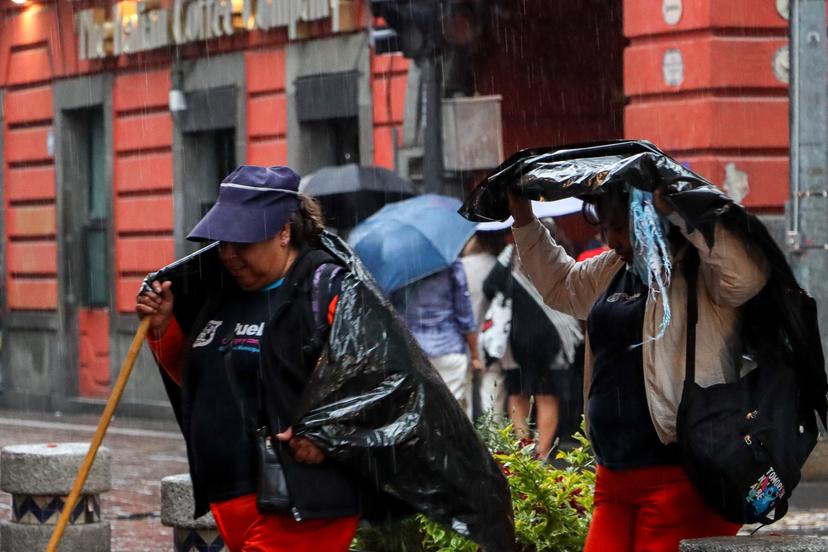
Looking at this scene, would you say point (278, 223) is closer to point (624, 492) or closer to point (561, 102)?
point (624, 492)

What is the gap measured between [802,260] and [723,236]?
6.96 meters

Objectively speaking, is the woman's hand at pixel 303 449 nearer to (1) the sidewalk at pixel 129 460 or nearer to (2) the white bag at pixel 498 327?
(1) the sidewalk at pixel 129 460

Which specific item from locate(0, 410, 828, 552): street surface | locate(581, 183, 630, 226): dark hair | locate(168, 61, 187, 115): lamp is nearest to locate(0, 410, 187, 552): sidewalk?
locate(0, 410, 828, 552): street surface

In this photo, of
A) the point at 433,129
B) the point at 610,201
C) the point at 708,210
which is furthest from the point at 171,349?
the point at 433,129

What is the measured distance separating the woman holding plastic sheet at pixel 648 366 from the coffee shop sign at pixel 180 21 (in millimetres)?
12285

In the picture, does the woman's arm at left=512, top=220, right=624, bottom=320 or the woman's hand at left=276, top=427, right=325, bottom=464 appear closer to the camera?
the woman's hand at left=276, top=427, right=325, bottom=464

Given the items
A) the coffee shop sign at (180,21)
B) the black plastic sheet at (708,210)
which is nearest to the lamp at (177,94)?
the coffee shop sign at (180,21)

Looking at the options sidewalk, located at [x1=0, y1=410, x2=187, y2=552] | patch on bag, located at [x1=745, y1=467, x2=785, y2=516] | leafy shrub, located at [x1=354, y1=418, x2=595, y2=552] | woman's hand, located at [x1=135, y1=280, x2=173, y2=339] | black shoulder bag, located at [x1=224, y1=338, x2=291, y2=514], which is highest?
woman's hand, located at [x1=135, y1=280, x2=173, y2=339]

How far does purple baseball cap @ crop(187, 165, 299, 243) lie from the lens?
4430 mm

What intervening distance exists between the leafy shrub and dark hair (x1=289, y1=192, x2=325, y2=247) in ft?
4.30

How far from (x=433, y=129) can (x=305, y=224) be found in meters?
8.27

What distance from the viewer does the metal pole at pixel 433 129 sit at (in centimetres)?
1270

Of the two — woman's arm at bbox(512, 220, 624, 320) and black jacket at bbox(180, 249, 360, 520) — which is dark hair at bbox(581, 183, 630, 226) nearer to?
woman's arm at bbox(512, 220, 624, 320)

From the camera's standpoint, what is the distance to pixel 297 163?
17.4 m
